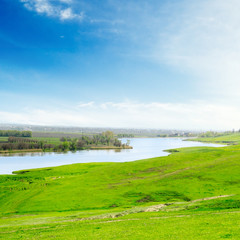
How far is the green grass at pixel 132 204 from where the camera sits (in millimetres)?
20688

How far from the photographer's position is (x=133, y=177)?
2660 inches

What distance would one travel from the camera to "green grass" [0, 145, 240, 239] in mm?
20688

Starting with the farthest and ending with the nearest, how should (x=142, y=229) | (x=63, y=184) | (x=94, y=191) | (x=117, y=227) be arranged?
(x=63, y=184), (x=94, y=191), (x=117, y=227), (x=142, y=229)

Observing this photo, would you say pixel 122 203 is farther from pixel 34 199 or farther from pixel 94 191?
pixel 34 199

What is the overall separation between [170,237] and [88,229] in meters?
9.44

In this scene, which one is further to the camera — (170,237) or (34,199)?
(34,199)

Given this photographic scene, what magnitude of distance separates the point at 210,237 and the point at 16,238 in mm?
18694

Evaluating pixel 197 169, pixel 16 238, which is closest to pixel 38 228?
pixel 16 238

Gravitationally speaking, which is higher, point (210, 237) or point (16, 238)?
point (210, 237)

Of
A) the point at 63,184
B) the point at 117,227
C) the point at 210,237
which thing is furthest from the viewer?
the point at 63,184

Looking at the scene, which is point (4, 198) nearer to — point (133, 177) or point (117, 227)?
point (133, 177)

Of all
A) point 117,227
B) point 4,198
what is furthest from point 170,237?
point 4,198

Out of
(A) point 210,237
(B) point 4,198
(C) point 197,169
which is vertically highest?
(A) point 210,237

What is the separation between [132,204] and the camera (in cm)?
4256
